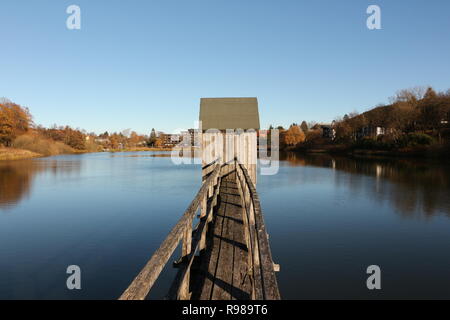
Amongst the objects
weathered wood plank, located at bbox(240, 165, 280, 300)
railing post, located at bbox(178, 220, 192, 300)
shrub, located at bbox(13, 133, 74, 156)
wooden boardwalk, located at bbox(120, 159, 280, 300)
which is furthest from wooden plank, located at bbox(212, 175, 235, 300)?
shrub, located at bbox(13, 133, 74, 156)

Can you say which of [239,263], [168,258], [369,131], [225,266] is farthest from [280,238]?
[369,131]

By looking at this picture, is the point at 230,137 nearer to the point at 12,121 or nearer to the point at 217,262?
the point at 217,262

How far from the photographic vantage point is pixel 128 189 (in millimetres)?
23469

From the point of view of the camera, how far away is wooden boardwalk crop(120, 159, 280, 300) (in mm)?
2762

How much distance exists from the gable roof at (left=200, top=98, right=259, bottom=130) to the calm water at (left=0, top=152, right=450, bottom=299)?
15.8 feet

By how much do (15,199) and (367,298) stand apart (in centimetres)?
2069

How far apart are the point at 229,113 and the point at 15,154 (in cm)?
5523

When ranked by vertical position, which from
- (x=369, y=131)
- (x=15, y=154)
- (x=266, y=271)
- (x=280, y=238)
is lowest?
(x=280, y=238)

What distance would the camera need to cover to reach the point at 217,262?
5.53 m

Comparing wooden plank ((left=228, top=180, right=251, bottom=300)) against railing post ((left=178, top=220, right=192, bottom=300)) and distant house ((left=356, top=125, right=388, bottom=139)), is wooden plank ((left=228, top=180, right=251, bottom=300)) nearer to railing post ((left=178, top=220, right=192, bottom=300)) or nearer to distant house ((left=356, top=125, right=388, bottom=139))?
railing post ((left=178, top=220, right=192, bottom=300))

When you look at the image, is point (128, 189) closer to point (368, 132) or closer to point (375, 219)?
point (375, 219)
